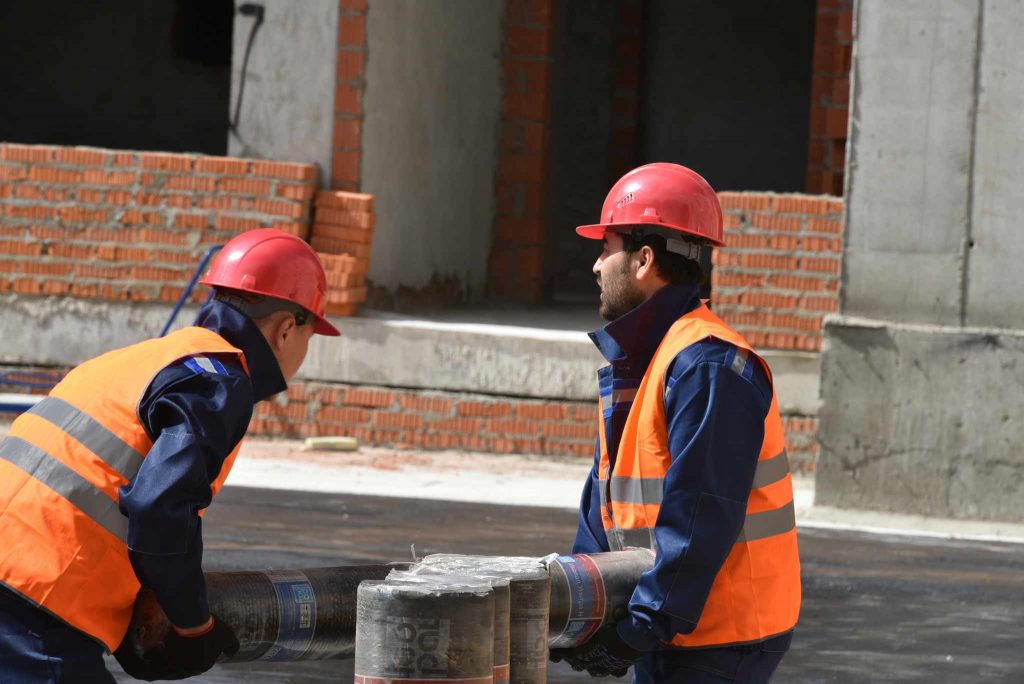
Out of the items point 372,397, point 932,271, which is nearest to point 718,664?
point 932,271

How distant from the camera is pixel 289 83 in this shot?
11.0 m

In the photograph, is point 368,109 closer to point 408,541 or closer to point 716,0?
→ point 408,541

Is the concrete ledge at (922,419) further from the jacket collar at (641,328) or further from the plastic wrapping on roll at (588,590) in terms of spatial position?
the plastic wrapping on roll at (588,590)

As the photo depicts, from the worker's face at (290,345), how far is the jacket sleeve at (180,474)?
0.36m

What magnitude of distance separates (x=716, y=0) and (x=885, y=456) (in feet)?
25.8

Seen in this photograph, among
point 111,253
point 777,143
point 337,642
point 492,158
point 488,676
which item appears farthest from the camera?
point 777,143

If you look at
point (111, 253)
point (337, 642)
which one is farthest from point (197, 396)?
point (111, 253)

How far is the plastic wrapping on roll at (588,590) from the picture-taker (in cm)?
354

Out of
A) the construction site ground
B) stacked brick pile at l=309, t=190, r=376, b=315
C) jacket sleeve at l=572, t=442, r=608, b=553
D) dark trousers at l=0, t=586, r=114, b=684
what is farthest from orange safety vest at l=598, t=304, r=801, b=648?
stacked brick pile at l=309, t=190, r=376, b=315

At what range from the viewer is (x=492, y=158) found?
13375mm

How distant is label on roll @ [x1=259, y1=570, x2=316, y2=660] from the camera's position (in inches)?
141

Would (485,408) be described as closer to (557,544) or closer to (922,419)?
(557,544)

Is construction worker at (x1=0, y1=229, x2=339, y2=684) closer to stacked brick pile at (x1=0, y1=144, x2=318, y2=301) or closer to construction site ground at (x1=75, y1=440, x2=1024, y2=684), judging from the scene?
construction site ground at (x1=75, y1=440, x2=1024, y2=684)

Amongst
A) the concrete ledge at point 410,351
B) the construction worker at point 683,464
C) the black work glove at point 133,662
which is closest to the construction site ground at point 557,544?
the concrete ledge at point 410,351
